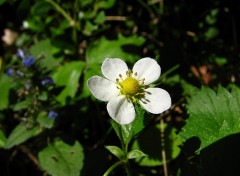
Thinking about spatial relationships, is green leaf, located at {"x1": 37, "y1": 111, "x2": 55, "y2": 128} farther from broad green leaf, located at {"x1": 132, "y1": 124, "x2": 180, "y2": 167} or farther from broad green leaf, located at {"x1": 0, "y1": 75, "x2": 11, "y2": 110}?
broad green leaf, located at {"x1": 132, "y1": 124, "x2": 180, "y2": 167}

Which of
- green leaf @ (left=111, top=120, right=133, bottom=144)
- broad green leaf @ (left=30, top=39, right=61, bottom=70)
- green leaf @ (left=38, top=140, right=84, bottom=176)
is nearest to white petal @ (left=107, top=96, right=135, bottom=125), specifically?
green leaf @ (left=111, top=120, right=133, bottom=144)

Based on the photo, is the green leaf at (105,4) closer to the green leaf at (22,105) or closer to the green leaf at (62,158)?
the green leaf at (22,105)

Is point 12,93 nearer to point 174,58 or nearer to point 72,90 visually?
point 72,90

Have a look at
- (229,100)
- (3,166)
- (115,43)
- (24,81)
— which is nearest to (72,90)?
(24,81)

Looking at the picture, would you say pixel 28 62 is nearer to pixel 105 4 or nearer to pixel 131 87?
→ pixel 105 4

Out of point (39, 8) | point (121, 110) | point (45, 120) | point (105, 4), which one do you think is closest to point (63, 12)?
point (39, 8)

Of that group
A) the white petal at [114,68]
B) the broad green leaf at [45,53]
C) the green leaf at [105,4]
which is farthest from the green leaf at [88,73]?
the white petal at [114,68]
